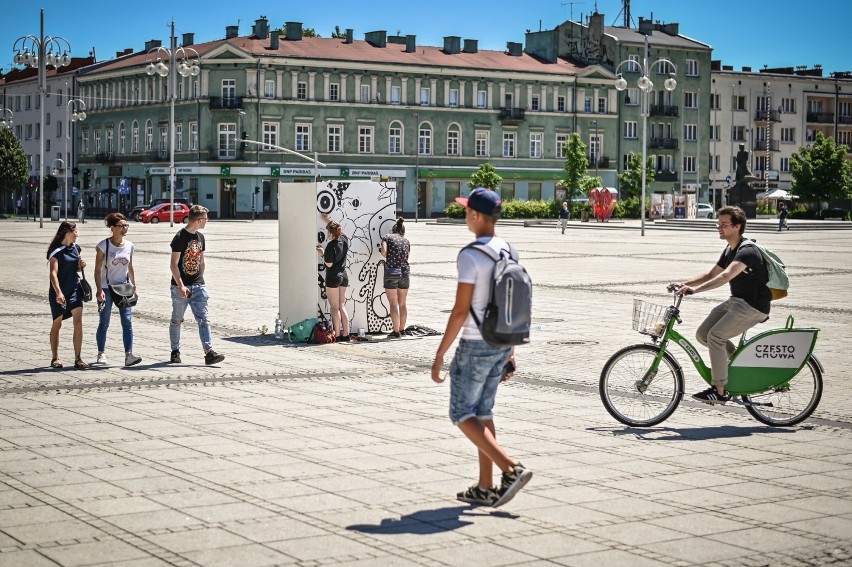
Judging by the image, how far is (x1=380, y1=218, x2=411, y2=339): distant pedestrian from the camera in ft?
57.0

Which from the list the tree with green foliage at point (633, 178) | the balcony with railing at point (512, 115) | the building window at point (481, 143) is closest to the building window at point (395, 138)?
the building window at point (481, 143)

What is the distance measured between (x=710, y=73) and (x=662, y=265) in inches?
3412

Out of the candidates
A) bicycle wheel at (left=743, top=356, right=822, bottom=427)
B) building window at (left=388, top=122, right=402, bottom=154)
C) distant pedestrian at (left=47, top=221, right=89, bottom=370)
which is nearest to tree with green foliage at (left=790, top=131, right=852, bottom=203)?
building window at (left=388, top=122, right=402, bottom=154)

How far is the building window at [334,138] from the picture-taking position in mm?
96625

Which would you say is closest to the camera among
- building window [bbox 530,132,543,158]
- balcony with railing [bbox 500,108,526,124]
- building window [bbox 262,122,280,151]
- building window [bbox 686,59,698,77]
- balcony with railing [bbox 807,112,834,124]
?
building window [bbox 262,122,280,151]

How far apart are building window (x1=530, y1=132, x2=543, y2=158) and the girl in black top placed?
9018cm

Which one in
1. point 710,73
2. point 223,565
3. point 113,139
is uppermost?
point 710,73

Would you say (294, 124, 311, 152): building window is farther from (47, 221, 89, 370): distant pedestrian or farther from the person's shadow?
the person's shadow

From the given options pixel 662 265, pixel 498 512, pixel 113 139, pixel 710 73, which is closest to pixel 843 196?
pixel 710 73

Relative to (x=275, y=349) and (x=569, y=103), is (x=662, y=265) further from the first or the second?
(x=569, y=103)

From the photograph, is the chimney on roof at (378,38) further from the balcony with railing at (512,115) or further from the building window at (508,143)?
the building window at (508,143)

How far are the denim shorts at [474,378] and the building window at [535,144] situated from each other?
99187mm

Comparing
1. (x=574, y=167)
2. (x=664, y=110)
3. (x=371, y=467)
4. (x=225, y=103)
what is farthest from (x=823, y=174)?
(x=371, y=467)

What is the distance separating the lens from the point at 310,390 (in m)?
12.7
